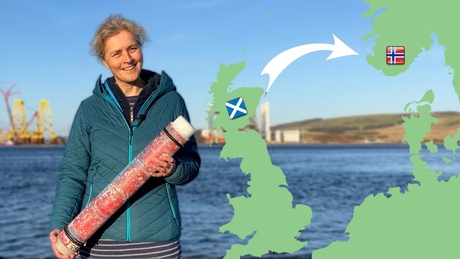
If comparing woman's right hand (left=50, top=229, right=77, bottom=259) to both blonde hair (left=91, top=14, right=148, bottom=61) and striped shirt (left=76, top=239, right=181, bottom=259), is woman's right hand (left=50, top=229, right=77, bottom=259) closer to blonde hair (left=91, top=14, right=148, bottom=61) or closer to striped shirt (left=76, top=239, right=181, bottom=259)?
striped shirt (left=76, top=239, right=181, bottom=259)

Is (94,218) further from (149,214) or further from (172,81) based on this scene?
(172,81)

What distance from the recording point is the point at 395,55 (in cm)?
467

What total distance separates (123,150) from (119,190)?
16 cm

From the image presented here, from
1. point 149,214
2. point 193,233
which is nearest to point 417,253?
point 149,214

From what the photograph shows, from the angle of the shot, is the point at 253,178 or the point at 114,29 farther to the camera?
the point at 253,178

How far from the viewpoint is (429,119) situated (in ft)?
14.0

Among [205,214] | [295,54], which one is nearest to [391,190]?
[295,54]

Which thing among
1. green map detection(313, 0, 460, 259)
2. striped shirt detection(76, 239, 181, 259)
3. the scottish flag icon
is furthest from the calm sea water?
striped shirt detection(76, 239, 181, 259)

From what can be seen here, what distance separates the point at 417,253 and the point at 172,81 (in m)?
3.10

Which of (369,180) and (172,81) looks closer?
(172,81)

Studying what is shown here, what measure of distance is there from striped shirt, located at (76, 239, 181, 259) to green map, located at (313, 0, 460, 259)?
2.46 m

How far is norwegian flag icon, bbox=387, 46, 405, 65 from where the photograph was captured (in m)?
4.58

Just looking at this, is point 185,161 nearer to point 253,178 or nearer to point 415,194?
point 253,178

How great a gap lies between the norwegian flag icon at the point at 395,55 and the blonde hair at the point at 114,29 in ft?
9.79
